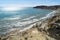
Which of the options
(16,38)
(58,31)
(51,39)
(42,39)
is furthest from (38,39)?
(58,31)

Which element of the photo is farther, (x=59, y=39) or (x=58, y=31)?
(x=58, y=31)

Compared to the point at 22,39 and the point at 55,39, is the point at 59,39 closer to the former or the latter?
the point at 55,39

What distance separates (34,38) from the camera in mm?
14875

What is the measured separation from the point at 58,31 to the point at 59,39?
2298mm

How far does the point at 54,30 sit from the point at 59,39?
3014mm

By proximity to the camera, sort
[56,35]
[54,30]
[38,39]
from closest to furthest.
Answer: [38,39]
[56,35]
[54,30]

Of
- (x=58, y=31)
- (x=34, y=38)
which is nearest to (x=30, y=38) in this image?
(x=34, y=38)

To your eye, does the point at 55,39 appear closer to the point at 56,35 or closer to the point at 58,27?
the point at 56,35

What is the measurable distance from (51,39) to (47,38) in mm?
462

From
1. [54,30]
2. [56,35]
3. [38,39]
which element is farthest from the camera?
[54,30]

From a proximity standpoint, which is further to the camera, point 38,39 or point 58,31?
point 58,31

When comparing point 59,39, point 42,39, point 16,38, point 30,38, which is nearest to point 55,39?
point 59,39

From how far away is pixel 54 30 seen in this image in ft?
59.1

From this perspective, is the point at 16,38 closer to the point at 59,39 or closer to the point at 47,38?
the point at 47,38
